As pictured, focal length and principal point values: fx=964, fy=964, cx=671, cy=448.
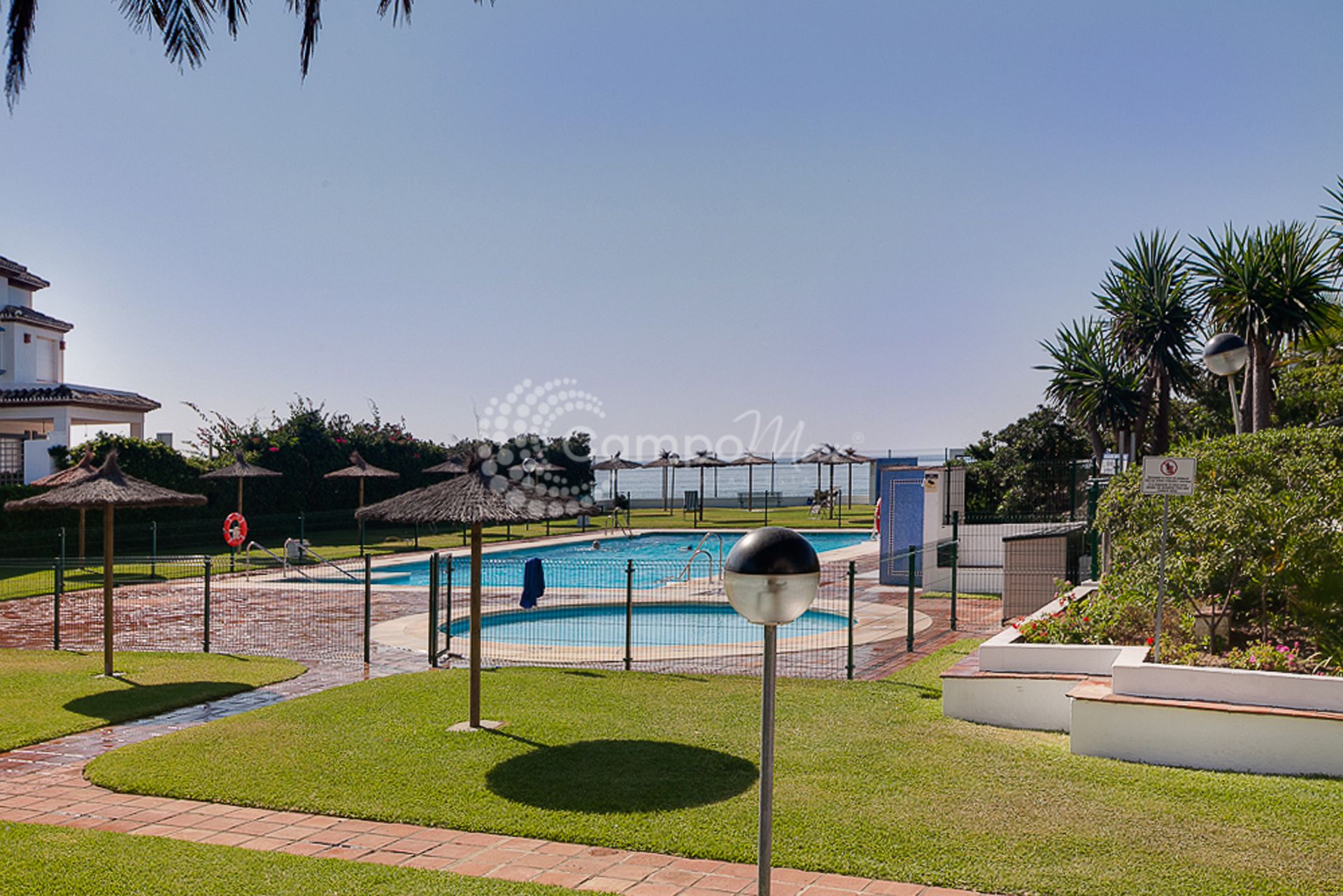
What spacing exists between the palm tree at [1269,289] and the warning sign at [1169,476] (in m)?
10.6

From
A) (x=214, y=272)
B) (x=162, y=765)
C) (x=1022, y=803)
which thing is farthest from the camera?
(x=214, y=272)

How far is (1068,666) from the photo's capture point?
27.2 feet

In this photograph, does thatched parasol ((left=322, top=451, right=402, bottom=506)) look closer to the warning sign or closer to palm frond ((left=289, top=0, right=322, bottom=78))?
palm frond ((left=289, top=0, right=322, bottom=78))

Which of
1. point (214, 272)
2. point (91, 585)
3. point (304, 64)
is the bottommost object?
point (91, 585)

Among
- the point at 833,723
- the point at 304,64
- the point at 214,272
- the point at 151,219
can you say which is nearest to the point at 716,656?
the point at 833,723

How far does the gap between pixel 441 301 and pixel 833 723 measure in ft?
83.1

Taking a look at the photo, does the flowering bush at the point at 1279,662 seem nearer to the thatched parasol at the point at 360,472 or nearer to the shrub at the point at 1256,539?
the shrub at the point at 1256,539

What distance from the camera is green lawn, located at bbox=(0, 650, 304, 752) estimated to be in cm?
892

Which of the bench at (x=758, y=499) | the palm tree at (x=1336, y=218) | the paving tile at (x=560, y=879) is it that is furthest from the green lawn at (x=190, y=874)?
the bench at (x=758, y=499)

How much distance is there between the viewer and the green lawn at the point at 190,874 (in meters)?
4.78

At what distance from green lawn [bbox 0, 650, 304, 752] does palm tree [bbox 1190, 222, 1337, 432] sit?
651 inches

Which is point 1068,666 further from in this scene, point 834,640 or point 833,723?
point 834,640

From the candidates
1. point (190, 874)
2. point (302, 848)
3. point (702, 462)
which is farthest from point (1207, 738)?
point (702, 462)

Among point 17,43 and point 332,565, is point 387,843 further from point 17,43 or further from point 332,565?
point 332,565
